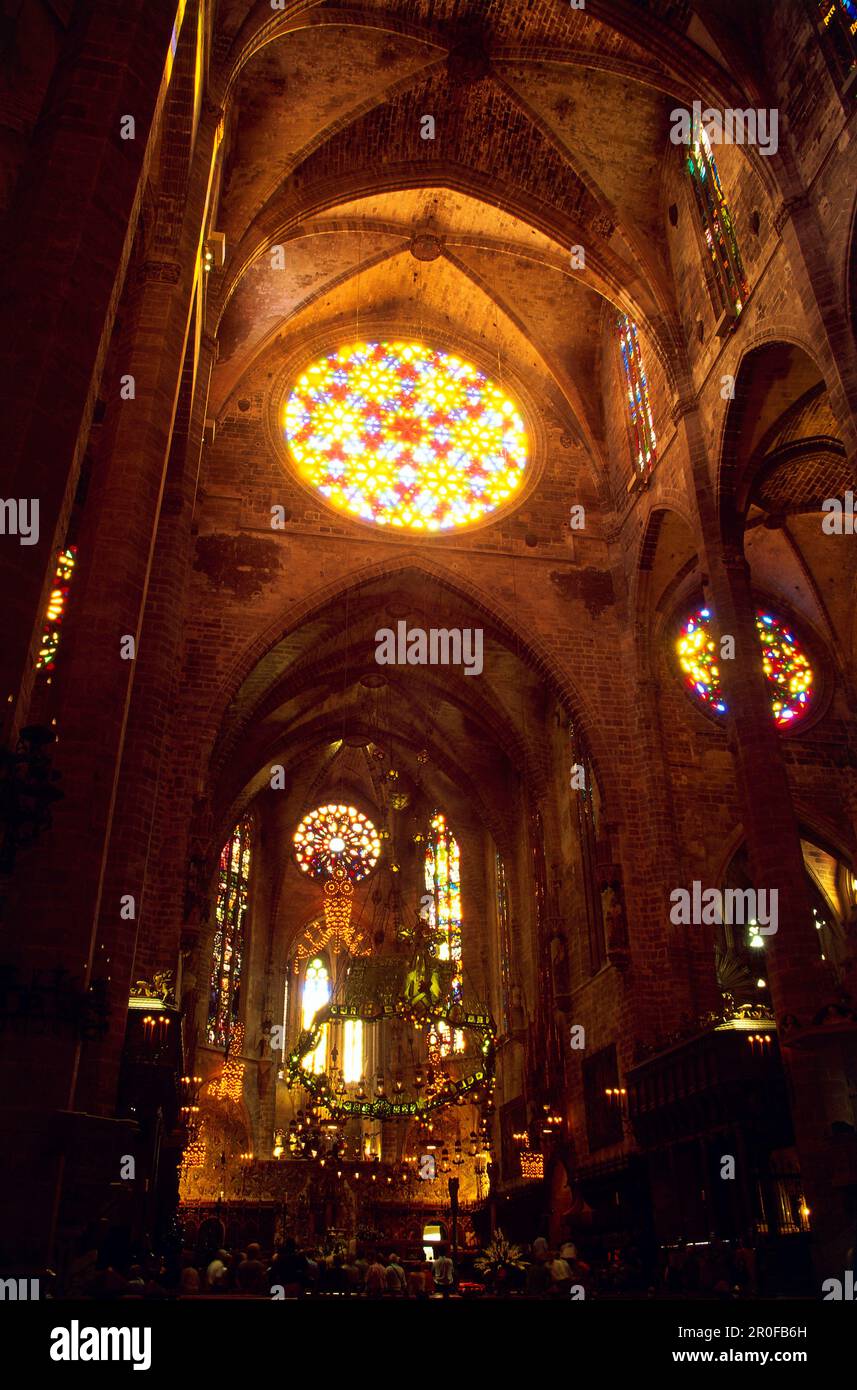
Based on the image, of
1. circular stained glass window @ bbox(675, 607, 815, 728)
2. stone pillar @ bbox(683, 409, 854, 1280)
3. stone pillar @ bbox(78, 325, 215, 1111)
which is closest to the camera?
stone pillar @ bbox(78, 325, 215, 1111)

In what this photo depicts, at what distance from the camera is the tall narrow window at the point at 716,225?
14.4 metres

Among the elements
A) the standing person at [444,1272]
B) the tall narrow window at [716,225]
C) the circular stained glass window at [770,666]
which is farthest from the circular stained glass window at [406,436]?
the standing person at [444,1272]

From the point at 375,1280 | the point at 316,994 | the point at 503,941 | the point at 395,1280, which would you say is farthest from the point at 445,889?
the point at 375,1280

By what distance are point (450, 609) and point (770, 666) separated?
6.32 metres

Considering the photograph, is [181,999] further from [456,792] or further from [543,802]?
[456,792]

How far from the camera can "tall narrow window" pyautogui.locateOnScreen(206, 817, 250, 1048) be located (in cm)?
2461

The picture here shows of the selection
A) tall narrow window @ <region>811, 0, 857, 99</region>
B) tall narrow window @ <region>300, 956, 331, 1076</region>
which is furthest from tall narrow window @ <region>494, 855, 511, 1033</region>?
tall narrow window @ <region>811, 0, 857, 99</region>

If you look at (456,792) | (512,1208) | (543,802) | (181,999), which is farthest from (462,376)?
(512,1208)

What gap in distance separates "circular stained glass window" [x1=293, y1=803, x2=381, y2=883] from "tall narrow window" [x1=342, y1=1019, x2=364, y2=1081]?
14.5 ft

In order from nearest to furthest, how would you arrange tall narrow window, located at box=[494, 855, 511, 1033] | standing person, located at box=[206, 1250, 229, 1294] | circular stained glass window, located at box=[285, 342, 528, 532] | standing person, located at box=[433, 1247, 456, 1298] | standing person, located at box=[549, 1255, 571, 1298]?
standing person, located at box=[549, 1255, 571, 1298] → standing person, located at box=[206, 1250, 229, 1294] → standing person, located at box=[433, 1247, 456, 1298] → circular stained glass window, located at box=[285, 342, 528, 532] → tall narrow window, located at box=[494, 855, 511, 1033]

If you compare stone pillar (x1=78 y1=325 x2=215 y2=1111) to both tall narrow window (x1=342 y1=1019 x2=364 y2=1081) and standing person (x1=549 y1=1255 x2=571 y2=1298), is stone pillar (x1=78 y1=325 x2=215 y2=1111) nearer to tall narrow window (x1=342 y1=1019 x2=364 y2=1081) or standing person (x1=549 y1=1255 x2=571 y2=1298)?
standing person (x1=549 y1=1255 x2=571 y2=1298)

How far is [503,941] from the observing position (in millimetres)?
24141

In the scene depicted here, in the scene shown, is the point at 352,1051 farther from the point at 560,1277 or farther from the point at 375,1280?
the point at 560,1277
